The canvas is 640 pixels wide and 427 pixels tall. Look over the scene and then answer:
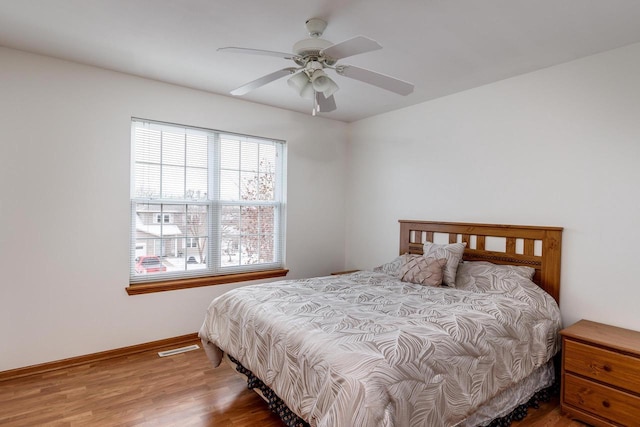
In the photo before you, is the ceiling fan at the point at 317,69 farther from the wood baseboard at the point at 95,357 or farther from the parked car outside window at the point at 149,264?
the wood baseboard at the point at 95,357

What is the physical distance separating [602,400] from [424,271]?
1.40 m

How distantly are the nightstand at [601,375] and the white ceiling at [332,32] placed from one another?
79.3 inches

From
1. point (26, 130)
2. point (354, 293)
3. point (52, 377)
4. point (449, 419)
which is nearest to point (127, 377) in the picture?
point (52, 377)

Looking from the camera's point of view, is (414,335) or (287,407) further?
(287,407)

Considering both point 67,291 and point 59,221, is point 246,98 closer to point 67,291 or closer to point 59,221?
point 59,221

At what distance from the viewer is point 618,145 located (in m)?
2.58

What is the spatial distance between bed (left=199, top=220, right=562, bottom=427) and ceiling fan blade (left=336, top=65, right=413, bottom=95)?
1474 mm

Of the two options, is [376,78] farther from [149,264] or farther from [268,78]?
[149,264]

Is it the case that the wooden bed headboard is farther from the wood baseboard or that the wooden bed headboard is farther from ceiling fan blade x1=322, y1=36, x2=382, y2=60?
the wood baseboard

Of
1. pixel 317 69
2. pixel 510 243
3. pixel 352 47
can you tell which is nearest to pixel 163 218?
pixel 317 69

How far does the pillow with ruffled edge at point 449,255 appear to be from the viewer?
308 centimetres

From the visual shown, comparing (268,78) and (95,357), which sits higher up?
(268,78)

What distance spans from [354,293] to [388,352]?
110 cm

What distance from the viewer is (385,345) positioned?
5.73 ft
